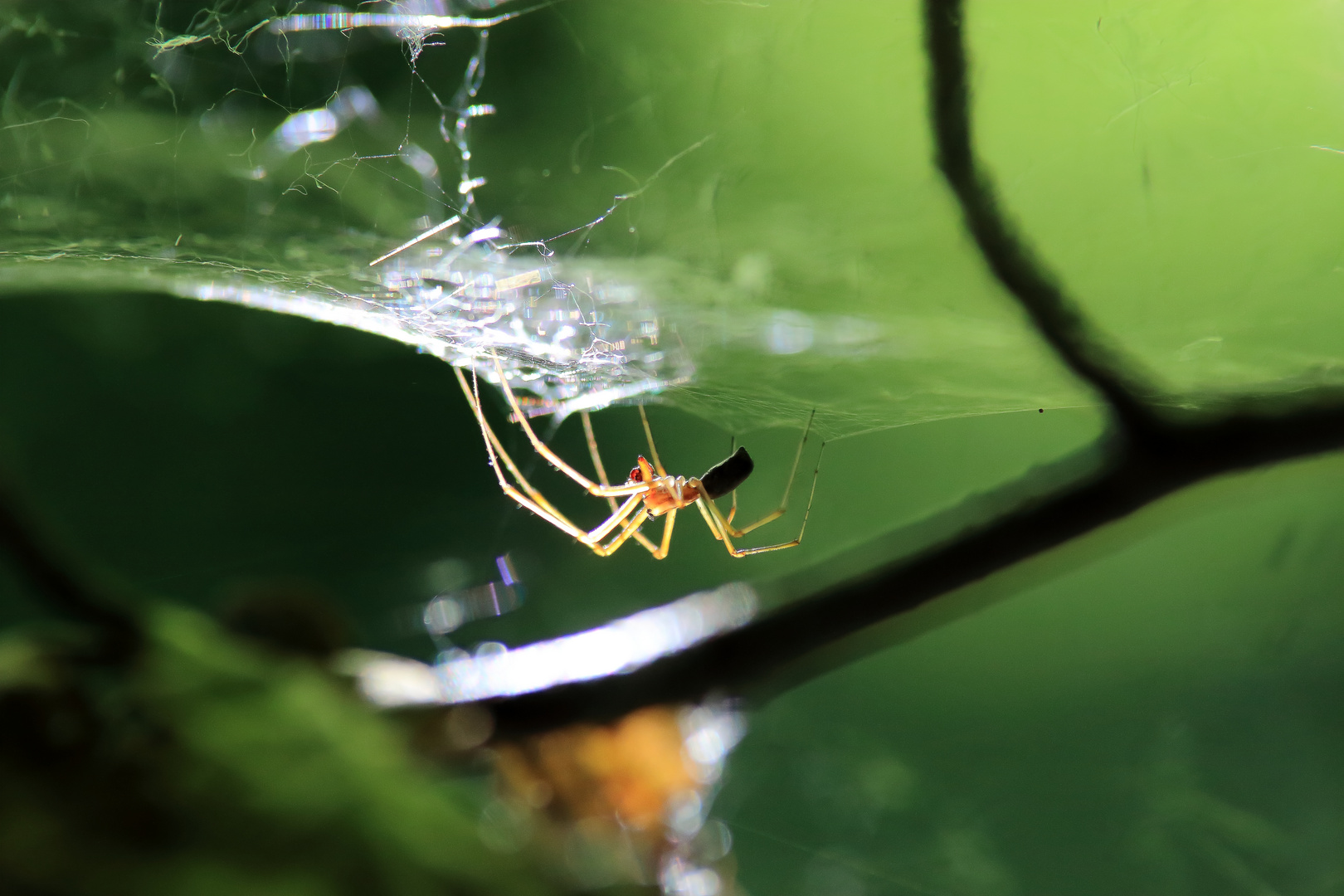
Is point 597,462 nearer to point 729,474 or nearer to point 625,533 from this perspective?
point 625,533

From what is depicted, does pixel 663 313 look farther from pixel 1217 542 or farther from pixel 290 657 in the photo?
pixel 1217 542

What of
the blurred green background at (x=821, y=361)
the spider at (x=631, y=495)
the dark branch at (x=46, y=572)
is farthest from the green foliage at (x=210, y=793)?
the spider at (x=631, y=495)

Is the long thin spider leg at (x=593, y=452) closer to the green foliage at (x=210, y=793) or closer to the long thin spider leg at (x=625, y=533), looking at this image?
the long thin spider leg at (x=625, y=533)

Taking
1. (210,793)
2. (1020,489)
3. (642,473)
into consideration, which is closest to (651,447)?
(642,473)

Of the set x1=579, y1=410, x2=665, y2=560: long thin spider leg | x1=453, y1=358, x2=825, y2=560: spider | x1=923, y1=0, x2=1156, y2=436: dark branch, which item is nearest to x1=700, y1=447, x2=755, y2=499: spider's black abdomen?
x1=453, y1=358, x2=825, y2=560: spider


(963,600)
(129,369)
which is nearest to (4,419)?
(129,369)

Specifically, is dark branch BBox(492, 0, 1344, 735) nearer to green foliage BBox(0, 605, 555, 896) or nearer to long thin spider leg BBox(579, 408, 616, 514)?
green foliage BBox(0, 605, 555, 896)
